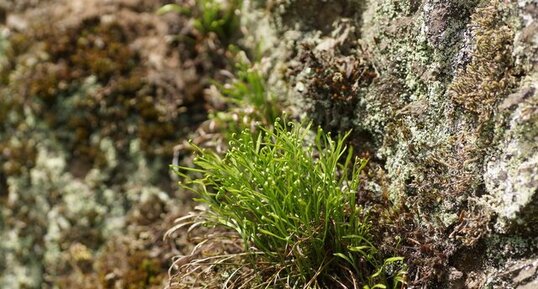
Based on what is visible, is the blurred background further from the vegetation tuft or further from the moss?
the moss

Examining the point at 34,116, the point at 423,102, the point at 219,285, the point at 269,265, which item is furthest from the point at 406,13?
the point at 34,116

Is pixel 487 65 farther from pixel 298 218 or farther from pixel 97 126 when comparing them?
pixel 97 126

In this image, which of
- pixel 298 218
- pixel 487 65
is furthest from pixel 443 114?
pixel 298 218

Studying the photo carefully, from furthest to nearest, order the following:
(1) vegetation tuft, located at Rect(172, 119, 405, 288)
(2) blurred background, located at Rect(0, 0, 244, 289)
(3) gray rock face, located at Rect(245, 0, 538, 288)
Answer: (2) blurred background, located at Rect(0, 0, 244, 289) → (1) vegetation tuft, located at Rect(172, 119, 405, 288) → (3) gray rock face, located at Rect(245, 0, 538, 288)

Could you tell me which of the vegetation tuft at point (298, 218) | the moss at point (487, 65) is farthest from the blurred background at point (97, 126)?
the moss at point (487, 65)

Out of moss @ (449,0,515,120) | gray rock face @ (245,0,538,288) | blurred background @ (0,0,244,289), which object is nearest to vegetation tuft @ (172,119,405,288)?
gray rock face @ (245,0,538,288)

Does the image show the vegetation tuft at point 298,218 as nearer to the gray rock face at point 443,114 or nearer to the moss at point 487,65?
the gray rock face at point 443,114
